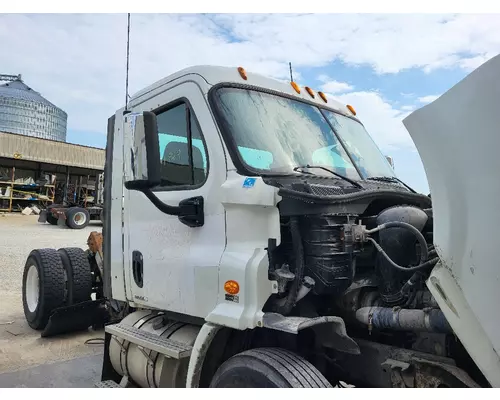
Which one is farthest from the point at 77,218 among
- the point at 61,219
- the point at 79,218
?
the point at 61,219

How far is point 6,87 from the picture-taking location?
3.16 meters

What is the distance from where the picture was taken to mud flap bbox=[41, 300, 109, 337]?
17.0 ft

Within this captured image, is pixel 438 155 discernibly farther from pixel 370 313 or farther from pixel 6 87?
pixel 6 87

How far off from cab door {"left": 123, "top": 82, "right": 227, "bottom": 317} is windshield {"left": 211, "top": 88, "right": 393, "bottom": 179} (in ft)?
0.51

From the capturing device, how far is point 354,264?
2.56 meters

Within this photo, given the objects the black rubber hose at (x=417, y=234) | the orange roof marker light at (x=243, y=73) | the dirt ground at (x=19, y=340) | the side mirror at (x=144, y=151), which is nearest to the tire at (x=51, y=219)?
the dirt ground at (x=19, y=340)

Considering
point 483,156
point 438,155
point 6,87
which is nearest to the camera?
point 483,156

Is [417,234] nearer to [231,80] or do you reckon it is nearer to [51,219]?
[231,80]

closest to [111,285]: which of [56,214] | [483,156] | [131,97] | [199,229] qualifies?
[199,229]

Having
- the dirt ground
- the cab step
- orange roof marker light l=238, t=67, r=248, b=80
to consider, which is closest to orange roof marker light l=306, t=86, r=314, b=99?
orange roof marker light l=238, t=67, r=248, b=80

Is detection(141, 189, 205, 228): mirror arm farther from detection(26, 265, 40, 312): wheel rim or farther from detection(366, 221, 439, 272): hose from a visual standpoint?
detection(26, 265, 40, 312): wheel rim

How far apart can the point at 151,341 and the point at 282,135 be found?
1617 millimetres

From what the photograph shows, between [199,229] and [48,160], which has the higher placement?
[48,160]

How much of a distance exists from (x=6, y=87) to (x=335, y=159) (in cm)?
230
